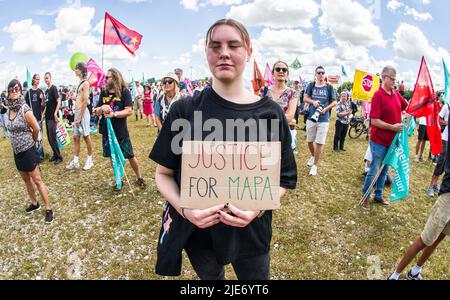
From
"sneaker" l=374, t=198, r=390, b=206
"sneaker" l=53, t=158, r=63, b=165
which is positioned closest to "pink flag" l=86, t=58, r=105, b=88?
"sneaker" l=53, t=158, r=63, b=165

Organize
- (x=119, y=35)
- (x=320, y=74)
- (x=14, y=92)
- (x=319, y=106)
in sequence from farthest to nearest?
1. (x=119, y=35)
2. (x=320, y=74)
3. (x=319, y=106)
4. (x=14, y=92)

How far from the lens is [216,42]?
1469 mm

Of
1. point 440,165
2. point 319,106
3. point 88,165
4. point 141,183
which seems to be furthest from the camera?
point 88,165

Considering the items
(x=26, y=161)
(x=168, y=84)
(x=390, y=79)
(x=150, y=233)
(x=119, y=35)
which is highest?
(x=119, y=35)

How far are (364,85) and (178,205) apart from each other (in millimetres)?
8955

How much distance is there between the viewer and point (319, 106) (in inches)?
256

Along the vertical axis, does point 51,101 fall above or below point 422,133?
above

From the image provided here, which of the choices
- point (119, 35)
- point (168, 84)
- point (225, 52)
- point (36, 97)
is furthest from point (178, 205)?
point (36, 97)

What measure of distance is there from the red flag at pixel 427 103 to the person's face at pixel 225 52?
4355 millimetres

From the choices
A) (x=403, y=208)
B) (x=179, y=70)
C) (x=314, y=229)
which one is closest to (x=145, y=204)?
(x=314, y=229)

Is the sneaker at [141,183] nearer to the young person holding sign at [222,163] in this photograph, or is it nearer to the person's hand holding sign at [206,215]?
the young person holding sign at [222,163]

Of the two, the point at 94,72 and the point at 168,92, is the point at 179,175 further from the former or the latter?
the point at 94,72

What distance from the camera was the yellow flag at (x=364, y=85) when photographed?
875 centimetres

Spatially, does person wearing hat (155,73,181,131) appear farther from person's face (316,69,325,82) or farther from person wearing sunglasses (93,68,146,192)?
person's face (316,69,325,82)
